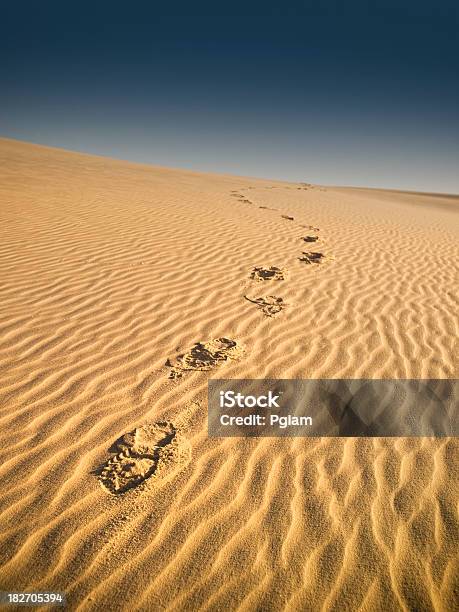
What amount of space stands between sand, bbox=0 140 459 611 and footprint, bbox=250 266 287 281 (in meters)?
0.05

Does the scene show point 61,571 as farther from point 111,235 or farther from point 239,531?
point 111,235

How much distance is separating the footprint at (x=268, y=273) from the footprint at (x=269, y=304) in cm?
76

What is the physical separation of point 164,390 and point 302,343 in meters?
1.76

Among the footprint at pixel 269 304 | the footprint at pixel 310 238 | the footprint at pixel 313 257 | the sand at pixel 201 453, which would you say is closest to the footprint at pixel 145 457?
the sand at pixel 201 453

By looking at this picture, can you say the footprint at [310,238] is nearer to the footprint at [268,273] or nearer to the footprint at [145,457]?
the footprint at [268,273]

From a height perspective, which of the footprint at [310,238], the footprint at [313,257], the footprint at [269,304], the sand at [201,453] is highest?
the footprint at [310,238]

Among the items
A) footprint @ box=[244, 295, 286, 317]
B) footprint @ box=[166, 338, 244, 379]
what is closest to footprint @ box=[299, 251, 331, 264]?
footprint @ box=[244, 295, 286, 317]

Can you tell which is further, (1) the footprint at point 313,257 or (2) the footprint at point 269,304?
(1) the footprint at point 313,257

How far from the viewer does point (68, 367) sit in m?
3.40

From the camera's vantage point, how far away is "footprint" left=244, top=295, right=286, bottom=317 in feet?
15.7

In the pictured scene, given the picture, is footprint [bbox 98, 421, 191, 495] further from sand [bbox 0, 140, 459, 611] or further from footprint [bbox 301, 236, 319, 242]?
footprint [bbox 301, 236, 319, 242]

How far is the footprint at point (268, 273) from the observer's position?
5949 mm

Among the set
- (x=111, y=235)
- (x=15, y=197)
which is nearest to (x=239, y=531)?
(x=111, y=235)

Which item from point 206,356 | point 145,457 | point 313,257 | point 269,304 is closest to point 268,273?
point 269,304
